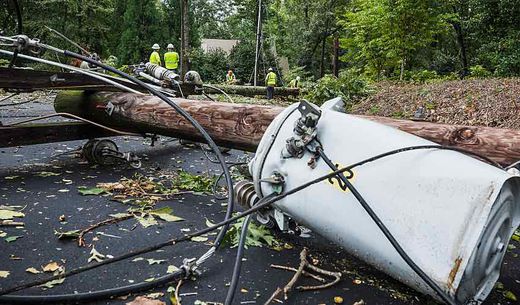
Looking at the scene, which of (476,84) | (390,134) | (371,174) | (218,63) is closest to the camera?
(371,174)

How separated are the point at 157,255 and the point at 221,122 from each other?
51.8 inches

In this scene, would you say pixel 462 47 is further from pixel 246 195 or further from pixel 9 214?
pixel 9 214

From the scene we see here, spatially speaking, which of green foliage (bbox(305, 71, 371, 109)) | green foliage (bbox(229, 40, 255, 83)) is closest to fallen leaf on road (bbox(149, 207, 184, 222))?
green foliage (bbox(305, 71, 371, 109))

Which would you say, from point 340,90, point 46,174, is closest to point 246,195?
point 46,174

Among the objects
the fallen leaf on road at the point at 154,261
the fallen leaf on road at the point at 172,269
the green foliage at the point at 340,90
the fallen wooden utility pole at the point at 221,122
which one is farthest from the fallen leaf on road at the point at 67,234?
the green foliage at the point at 340,90

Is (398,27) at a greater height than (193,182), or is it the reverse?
(398,27)

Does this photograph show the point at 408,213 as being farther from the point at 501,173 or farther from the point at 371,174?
the point at 501,173

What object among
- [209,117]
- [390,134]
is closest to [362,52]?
[209,117]

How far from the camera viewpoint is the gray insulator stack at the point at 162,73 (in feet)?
14.8

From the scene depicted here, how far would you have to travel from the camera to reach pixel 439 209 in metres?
1.49

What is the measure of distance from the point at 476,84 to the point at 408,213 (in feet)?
31.0

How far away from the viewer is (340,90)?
11164 millimetres

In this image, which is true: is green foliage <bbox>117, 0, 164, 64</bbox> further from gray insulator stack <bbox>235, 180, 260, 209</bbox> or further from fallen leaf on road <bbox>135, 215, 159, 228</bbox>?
gray insulator stack <bbox>235, 180, 260, 209</bbox>

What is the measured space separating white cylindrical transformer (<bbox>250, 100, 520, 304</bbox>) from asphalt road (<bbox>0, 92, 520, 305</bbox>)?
1.06ft
